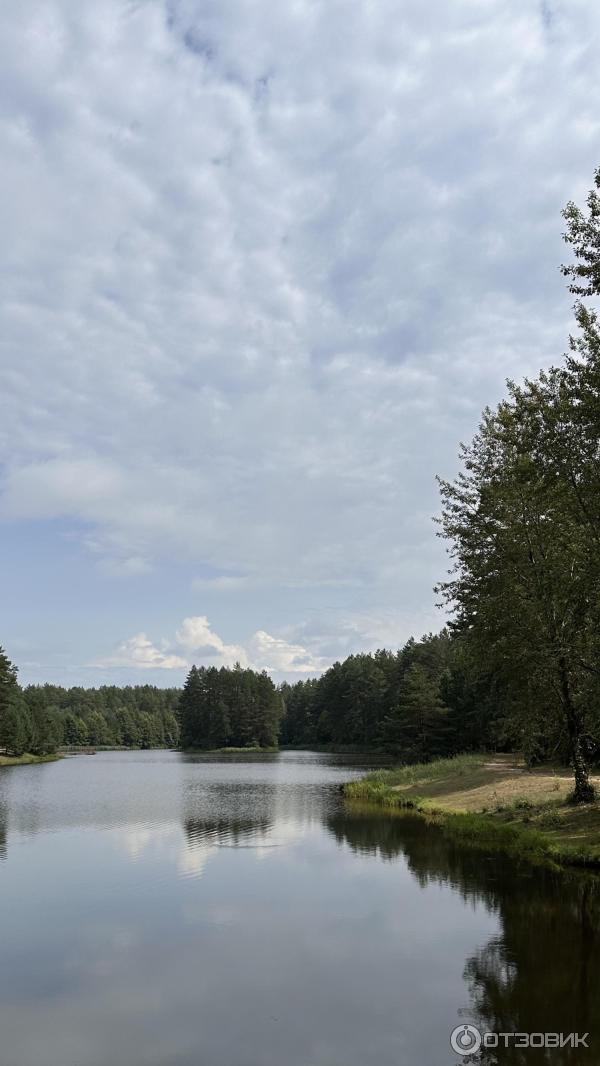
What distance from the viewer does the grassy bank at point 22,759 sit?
109 meters

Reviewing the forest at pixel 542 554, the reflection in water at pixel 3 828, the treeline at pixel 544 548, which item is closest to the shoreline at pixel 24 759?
the reflection in water at pixel 3 828

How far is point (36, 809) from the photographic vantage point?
47.5 metres

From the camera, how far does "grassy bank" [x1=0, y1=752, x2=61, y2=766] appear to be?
358 ft

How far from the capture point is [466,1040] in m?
12.0

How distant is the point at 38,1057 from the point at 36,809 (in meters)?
38.7

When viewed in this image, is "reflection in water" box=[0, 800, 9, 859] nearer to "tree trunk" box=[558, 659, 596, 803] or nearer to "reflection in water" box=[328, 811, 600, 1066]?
"reflection in water" box=[328, 811, 600, 1066]

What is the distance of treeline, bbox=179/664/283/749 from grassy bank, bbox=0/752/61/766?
50.4 metres

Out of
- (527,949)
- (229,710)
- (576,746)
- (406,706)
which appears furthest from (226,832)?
A: (229,710)

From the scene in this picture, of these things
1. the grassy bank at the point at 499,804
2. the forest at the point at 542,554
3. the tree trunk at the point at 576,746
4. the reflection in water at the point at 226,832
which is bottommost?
the reflection in water at the point at 226,832

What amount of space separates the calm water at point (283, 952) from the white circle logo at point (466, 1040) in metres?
0.23

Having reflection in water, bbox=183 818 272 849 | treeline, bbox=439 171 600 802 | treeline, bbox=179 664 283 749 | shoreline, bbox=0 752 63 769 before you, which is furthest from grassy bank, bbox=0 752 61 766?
treeline, bbox=439 171 600 802

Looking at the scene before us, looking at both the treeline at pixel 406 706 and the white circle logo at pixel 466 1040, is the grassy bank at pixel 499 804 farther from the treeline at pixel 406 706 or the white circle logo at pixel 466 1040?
the white circle logo at pixel 466 1040

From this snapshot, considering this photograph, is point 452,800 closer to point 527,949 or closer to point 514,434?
point 514,434

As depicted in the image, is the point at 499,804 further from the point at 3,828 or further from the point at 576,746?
the point at 3,828
